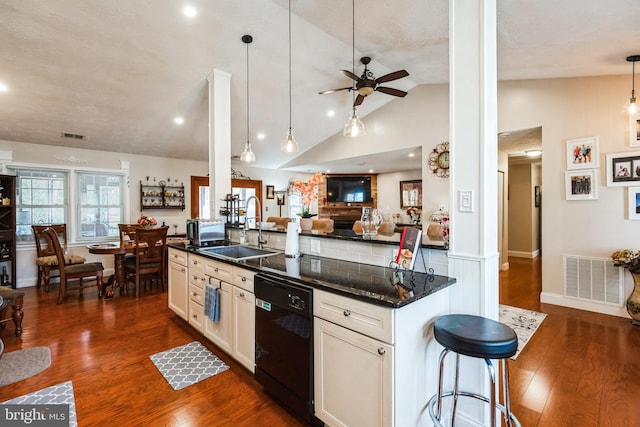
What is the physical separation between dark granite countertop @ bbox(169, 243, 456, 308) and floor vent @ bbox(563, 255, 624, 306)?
Answer: 124 inches

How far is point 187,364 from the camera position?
2439mm

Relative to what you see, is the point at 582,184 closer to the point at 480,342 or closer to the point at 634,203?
the point at 634,203

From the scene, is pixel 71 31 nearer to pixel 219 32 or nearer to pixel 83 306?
pixel 219 32

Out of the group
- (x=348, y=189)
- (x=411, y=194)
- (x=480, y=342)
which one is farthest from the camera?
(x=348, y=189)

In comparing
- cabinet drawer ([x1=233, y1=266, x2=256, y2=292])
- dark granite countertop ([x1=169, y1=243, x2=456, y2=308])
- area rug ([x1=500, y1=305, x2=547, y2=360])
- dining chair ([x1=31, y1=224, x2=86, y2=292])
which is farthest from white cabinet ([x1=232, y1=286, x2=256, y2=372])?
dining chair ([x1=31, y1=224, x2=86, y2=292])

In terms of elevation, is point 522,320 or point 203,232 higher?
point 203,232

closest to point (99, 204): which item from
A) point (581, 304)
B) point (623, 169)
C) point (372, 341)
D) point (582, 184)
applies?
Answer: point (372, 341)

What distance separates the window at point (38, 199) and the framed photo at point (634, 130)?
321 inches

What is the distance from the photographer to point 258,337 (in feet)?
6.68

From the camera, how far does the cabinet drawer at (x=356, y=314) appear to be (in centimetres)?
134

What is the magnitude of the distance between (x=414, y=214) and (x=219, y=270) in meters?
5.55

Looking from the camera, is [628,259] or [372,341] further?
[628,259]

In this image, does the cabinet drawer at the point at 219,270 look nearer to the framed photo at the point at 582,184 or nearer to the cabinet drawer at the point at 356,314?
the cabinet drawer at the point at 356,314

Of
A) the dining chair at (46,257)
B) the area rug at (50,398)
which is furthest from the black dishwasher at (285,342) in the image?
the dining chair at (46,257)
